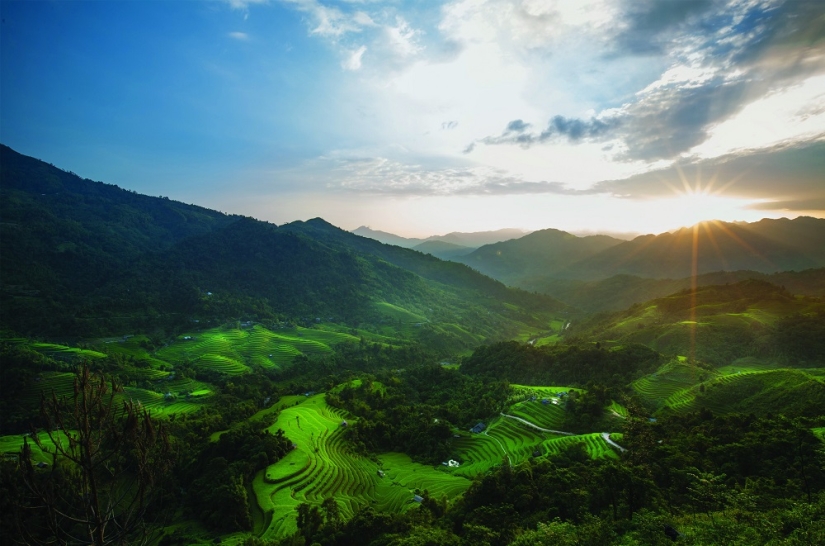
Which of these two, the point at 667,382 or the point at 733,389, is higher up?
the point at 733,389

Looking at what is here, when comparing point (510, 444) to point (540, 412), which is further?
point (540, 412)

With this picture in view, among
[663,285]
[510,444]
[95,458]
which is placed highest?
[95,458]

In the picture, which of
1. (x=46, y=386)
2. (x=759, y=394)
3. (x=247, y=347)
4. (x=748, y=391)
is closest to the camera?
(x=759, y=394)

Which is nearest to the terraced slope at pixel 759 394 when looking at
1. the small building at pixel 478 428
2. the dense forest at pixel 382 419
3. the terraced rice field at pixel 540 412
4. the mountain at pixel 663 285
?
the dense forest at pixel 382 419

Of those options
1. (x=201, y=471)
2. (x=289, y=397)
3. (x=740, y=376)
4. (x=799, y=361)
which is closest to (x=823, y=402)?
(x=740, y=376)

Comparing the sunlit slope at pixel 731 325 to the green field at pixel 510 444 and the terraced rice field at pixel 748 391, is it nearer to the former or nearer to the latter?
the terraced rice field at pixel 748 391

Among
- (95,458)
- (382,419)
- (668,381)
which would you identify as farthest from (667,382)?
(95,458)

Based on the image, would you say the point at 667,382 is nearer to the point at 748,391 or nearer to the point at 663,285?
the point at 748,391
